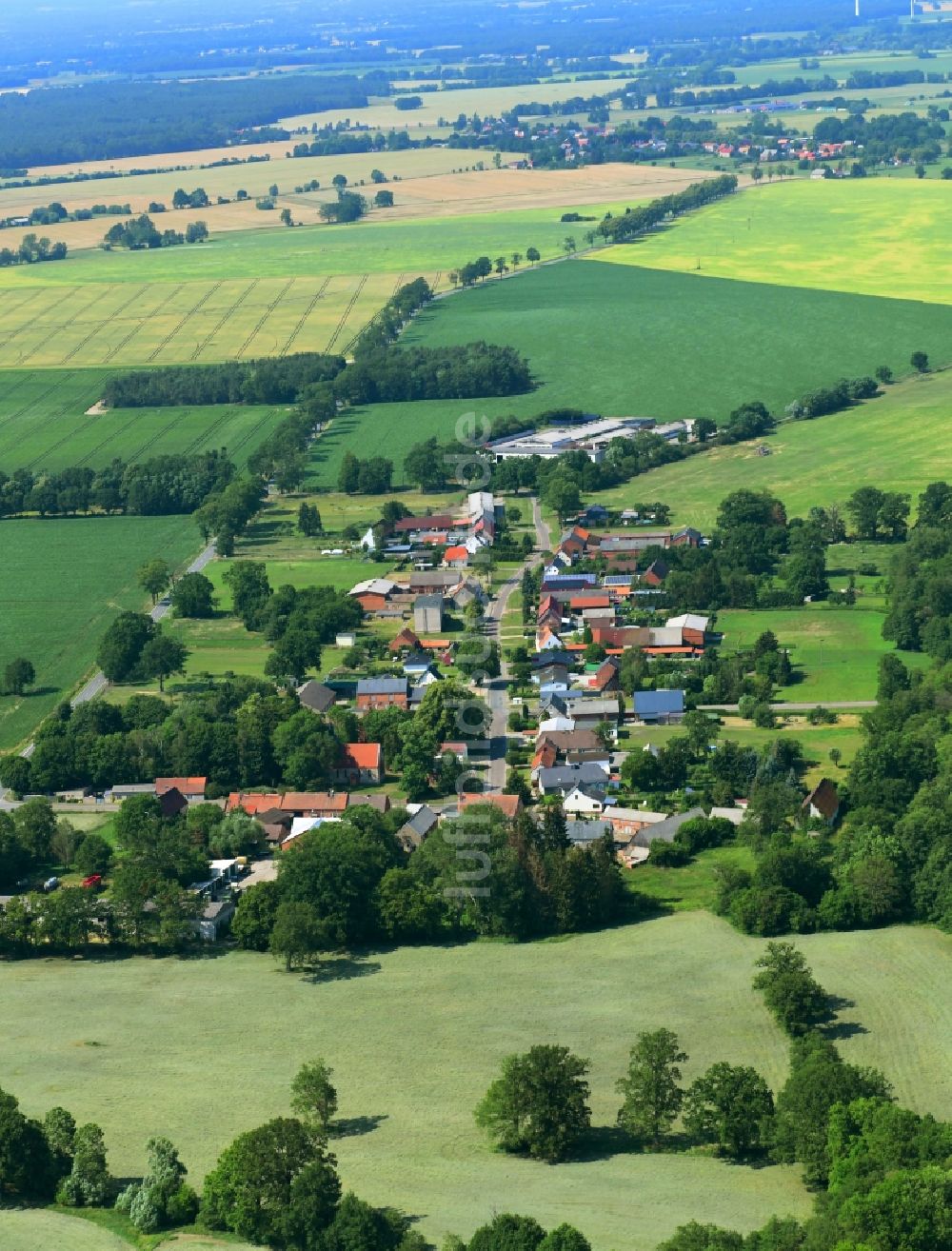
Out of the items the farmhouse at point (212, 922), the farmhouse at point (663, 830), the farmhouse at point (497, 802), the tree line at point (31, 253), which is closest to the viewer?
the farmhouse at point (212, 922)

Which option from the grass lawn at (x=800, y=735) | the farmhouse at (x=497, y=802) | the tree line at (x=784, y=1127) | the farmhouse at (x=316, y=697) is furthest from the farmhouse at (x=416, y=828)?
the tree line at (x=784, y=1127)

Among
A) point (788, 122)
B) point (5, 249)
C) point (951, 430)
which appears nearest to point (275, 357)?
point (951, 430)

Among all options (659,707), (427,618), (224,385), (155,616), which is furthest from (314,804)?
(224,385)

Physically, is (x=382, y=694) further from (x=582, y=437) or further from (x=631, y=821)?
(x=582, y=437)

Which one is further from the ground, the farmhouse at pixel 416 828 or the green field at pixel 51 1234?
the green field at pixel 51 1234

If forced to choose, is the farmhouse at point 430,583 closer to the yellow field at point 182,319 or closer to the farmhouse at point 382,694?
the farmhouse at point 382,694

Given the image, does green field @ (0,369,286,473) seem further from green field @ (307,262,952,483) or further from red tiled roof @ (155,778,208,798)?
red tiled roof @ (155,778,208,798)

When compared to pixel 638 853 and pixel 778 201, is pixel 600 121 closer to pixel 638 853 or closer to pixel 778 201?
pixel 778 201
